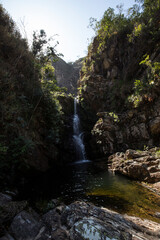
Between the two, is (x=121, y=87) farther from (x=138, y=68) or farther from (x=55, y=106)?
(x=55, y=106)

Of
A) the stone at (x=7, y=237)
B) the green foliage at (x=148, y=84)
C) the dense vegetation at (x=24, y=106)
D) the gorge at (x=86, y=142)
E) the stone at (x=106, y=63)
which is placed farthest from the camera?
the stone at (x=106, y=63)

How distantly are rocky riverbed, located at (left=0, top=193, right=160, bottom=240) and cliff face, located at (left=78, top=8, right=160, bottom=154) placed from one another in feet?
27.2

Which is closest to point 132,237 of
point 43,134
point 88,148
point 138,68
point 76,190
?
point 76,190

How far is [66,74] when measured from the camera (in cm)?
4453

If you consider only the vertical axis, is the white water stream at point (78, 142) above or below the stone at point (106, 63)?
below

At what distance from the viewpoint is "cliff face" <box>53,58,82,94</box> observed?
40431 millimetres

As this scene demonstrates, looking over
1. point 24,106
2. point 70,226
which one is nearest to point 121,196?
point 70,226

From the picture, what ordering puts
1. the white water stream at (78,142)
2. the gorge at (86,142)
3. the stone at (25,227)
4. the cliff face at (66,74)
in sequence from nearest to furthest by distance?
1. the stone at (25,227)
2. the gorge at (86,142)
3. the white water stream at (78,142)
4. the cliff face at (66,74)

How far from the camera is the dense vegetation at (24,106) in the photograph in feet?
17.3

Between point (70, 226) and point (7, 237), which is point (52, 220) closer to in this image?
point (70, 226)

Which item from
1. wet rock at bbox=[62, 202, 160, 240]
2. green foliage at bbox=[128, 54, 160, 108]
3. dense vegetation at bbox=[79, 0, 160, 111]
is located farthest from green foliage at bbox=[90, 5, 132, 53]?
wet rock at bbox=[62, 202, 160, 240]

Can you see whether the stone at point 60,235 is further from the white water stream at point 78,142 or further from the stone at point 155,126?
the white water stream at point 78,142

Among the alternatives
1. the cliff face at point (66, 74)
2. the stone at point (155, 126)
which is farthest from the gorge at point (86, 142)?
the cliff face at point (66, 74)

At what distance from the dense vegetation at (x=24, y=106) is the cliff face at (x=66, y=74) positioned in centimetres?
2949
